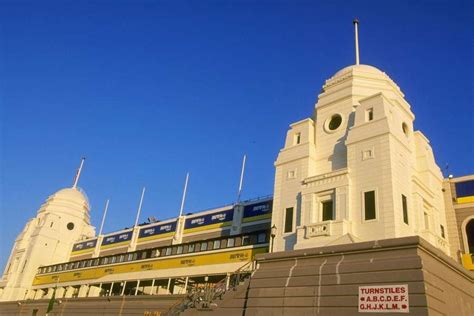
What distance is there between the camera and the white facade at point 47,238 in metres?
62.0

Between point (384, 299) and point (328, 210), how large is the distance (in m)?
11.3

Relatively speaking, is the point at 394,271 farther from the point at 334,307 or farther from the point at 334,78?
the point at 334,78

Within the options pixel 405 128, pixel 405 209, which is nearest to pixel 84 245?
pixel 405 128

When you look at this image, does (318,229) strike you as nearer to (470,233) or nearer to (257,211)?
(470,233)

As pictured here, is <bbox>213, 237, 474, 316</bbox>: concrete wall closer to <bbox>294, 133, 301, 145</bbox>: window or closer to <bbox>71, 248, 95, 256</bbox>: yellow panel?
<bbox>294, 133, 301, 145</bbox>: window

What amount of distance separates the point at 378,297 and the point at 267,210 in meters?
22.6

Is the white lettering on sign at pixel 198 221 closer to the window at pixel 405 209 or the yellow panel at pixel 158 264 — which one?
the yellow panel at pixel 158 264

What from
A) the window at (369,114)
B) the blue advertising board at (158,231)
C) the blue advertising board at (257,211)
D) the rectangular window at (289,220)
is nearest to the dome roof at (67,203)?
the blue advertising board at (158,231)

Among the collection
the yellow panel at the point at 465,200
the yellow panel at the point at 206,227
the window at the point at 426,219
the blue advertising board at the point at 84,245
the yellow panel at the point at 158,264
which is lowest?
the yellow panel at the point at 158,264

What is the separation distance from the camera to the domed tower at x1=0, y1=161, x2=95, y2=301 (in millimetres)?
62016

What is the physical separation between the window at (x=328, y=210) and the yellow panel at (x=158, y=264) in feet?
21.4

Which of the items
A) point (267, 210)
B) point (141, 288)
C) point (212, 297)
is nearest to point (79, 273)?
point (141, 288)

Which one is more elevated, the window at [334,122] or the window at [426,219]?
the window at [334,122]

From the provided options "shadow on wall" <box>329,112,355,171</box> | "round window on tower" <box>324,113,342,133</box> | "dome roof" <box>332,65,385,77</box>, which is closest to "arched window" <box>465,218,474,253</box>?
"shadow on wall" <box>329,112,355,171</box>
